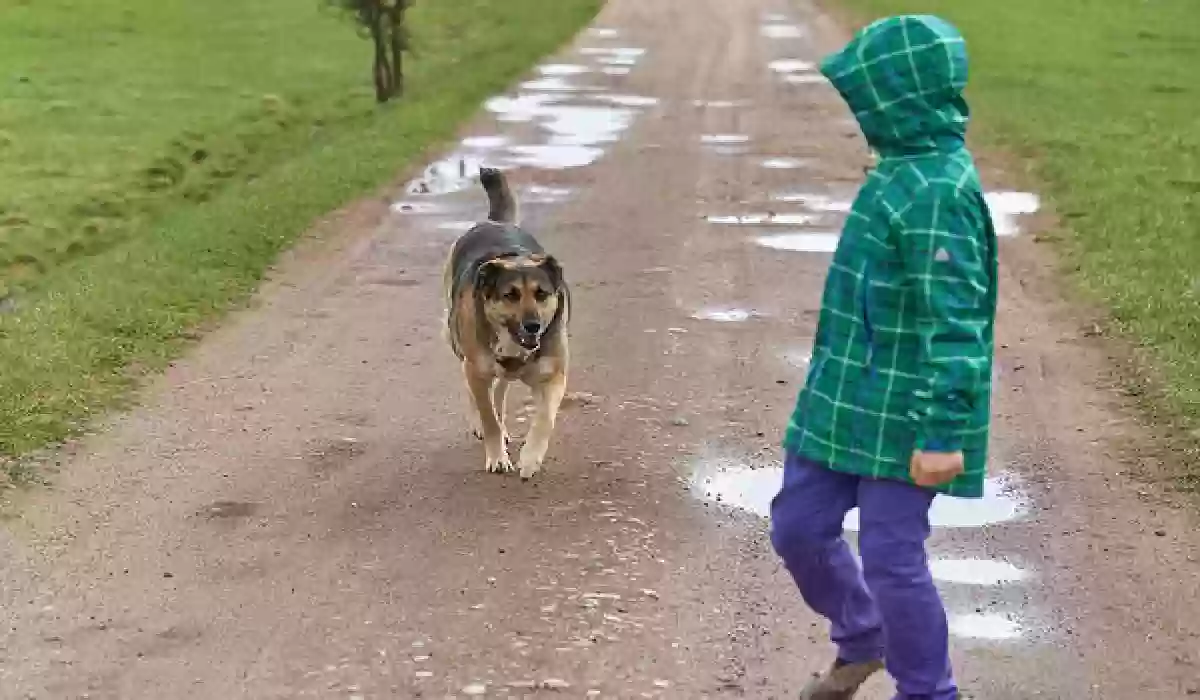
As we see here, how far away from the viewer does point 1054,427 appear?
7355mm

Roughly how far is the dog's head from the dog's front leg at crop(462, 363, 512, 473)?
19 centimetres

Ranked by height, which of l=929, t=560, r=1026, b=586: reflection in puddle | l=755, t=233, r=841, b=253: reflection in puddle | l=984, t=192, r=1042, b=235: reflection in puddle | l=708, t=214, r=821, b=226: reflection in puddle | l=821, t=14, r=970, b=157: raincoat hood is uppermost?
l=821, t=14, r=970, b=157: raincoat hood

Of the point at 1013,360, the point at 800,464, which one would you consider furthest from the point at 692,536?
the point at 1013,360

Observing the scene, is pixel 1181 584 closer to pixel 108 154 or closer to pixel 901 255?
pixel 901 255

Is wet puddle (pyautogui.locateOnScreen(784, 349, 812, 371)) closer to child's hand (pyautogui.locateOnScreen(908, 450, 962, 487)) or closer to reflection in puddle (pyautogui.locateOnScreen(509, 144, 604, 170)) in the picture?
child's hand (pyautogui.locateOnScreen(908, 450, 962, 487))

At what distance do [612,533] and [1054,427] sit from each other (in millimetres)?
2408

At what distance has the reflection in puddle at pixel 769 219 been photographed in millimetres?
12180

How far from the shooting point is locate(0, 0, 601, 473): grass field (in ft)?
29.4

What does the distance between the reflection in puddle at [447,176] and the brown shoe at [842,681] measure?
962 cm

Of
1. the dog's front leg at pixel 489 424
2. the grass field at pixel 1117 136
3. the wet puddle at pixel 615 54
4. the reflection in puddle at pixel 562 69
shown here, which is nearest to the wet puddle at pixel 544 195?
the grass field at pixel 1117 136

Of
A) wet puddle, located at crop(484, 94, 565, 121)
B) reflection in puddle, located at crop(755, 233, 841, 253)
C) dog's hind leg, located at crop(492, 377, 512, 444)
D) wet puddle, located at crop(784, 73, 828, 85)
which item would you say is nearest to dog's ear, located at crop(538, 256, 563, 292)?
dog's hind leg, located at crop(492, 377, 512, 444)

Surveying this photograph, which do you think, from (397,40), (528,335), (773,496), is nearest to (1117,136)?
(397,40)

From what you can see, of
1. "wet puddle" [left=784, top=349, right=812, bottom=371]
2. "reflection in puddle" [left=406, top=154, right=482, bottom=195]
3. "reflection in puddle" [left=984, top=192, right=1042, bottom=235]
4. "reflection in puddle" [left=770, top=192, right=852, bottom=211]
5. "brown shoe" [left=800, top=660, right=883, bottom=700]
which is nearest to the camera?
"brown shoe" [left=800, top=660, right=883, bottom=700]

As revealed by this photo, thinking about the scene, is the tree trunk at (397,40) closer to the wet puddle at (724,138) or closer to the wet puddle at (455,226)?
the wet puddle at (724,138)
